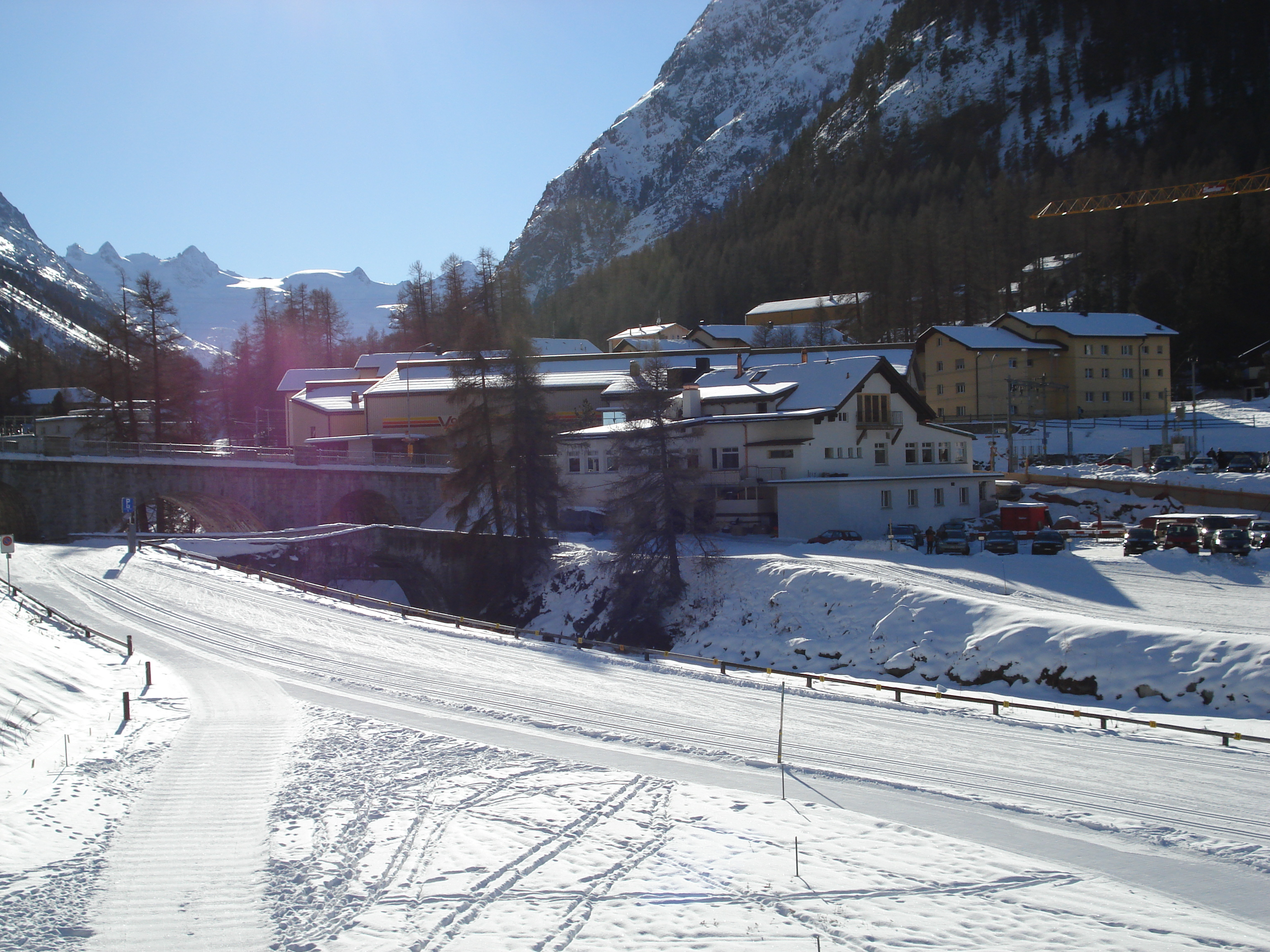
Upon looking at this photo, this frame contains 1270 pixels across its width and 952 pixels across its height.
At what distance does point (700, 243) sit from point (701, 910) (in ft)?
474

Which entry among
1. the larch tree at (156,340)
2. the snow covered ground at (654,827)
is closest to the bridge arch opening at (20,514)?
the larch tree at (156,340)

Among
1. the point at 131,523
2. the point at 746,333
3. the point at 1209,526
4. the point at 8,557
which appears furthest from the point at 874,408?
the point at 746,333

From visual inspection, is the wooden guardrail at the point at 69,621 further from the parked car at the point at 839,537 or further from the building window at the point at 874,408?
the building window at the point at 874,408

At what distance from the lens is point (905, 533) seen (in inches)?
1583

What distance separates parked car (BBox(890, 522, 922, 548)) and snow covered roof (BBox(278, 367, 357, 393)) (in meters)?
53.9

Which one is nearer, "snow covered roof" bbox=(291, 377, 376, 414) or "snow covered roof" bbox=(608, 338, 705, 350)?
"snow covered roof" bbox=(291, 377, 376, 414)

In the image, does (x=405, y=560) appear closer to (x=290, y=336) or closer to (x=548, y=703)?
(x=548, y=703)

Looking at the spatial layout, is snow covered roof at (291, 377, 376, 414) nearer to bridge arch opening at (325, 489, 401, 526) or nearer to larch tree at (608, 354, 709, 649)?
bridge arch opening at (325, 489, 401, 526)

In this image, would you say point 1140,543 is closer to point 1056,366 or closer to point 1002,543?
point 1002,543

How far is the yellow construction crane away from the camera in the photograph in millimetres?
91562

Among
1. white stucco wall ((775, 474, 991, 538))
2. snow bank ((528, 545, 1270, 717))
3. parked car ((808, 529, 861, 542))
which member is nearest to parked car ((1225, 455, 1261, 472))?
white stucco wall ((775, 474, 991, 538))

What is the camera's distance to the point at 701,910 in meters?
10.2

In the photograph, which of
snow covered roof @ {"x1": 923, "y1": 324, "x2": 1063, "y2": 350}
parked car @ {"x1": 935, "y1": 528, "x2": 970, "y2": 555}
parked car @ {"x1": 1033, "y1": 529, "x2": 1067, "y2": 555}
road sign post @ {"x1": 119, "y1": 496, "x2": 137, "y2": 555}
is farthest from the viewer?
snow covered roof @ {"x1": 923, "y1": 324, "x2": 1063, "y2": 350}

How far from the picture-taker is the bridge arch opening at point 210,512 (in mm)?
45125
